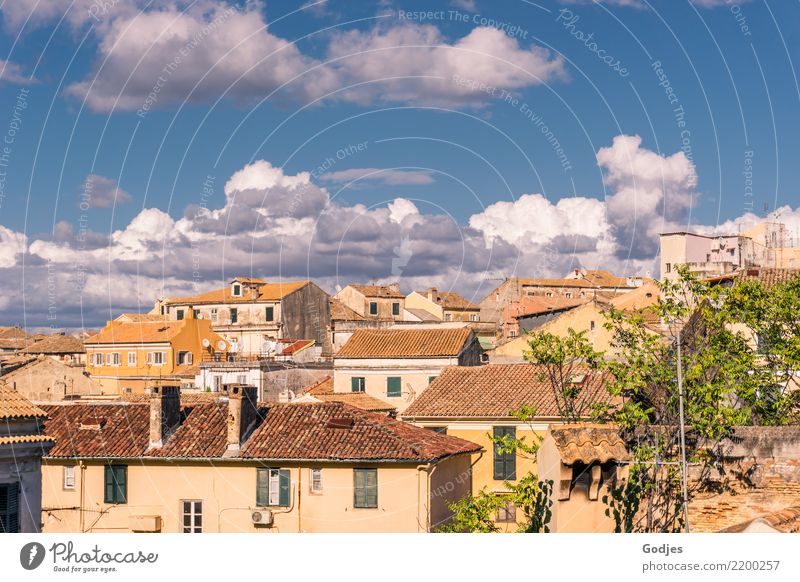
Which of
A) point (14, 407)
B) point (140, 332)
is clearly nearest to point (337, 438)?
point (14, 407)

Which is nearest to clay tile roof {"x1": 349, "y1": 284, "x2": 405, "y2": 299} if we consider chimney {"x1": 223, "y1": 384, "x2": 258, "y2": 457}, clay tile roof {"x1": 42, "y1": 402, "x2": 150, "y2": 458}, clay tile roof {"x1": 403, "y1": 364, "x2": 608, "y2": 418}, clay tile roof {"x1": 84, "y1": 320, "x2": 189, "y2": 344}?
clay tile roof {"x1": 84, "y1": 320, "x2": 189, "y2": 344}

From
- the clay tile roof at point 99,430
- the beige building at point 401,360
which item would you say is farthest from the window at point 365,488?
the beige building at point 401,360

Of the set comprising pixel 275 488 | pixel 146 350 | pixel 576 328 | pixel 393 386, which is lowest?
pixel 275 488

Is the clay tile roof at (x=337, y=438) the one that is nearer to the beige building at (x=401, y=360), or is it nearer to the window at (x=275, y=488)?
the window at (x=275, y=488)

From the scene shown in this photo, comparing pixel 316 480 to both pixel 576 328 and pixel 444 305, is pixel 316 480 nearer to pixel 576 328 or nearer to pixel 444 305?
pixel 576 328

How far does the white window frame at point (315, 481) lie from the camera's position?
29906 mm

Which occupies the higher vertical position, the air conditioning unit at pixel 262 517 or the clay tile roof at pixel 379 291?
the clay tile roof at pixel 379 291

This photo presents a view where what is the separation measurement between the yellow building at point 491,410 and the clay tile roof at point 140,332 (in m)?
41.1

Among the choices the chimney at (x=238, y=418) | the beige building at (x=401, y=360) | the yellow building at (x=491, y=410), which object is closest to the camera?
the chimney at (x=238, y=418)

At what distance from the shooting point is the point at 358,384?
53.7 meters

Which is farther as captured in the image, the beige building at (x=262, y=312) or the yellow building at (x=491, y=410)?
the beige building at (x=262, y=312)

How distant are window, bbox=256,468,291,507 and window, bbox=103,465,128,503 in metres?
4.11

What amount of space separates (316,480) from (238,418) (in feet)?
9.69
